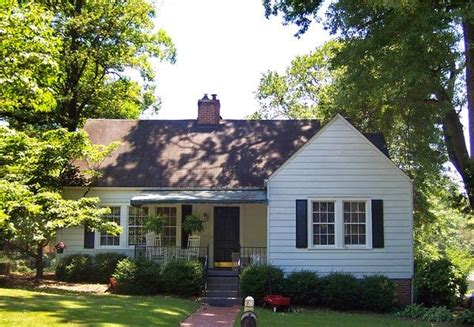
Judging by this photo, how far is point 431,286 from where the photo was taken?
1689 cm

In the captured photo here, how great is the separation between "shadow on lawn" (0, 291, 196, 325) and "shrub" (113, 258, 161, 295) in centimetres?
103

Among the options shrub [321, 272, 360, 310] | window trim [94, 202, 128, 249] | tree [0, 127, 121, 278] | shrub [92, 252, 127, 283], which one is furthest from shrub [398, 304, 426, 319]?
window trim [94, 202, 128, 249]

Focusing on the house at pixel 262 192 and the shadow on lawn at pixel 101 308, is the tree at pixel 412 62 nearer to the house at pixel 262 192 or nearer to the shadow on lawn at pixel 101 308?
the house at pixel 262 192

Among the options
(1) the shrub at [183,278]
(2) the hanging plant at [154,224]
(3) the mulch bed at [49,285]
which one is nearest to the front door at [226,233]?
(2) the hanging plant at [154,224]

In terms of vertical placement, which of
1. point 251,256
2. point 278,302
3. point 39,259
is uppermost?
point 251,256

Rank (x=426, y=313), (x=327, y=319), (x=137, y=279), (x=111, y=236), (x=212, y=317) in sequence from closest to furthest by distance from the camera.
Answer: (x=212, y=317)
(x=327, y=319)
(x=426, y=313)
(x=137, y=279)
(x=111, y=236)

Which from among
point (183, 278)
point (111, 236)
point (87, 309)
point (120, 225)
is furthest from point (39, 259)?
point (87, 309)

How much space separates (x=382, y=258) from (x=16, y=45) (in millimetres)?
13354

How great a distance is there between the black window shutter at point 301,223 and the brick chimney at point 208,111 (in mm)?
7867

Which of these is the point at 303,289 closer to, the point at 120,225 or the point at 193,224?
the point at 193,224

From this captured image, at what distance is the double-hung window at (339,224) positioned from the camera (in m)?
17.7

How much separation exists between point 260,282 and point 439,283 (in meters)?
5.49

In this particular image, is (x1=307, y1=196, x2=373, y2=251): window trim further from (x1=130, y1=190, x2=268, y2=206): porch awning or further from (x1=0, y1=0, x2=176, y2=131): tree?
(x1=0, y1=0, x2=176, y2=131): tree

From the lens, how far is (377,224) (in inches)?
700
